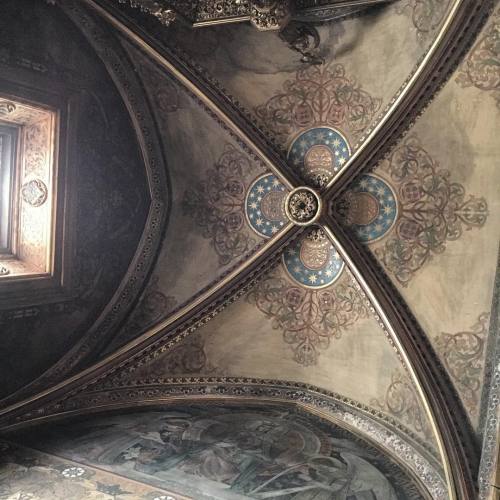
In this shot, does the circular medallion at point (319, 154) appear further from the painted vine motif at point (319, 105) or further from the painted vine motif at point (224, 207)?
the painted vine motif at point (224, 207)

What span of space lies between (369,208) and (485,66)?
101 inches

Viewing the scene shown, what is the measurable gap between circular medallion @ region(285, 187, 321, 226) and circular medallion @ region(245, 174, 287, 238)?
0.30 metres

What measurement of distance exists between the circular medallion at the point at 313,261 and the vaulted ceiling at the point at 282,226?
3 centimetres

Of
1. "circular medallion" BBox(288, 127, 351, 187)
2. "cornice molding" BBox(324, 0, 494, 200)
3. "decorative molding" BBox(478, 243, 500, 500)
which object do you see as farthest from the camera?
"circular medallion" BBox(288, 127, 351, 187)

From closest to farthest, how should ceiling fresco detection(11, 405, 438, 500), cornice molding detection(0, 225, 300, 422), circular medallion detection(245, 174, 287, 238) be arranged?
ceiling fresco detection(11, 405, 438, 500) → cornice molding detection(0, 225, 300, 422) → circular medallion detection(245, 174, 287, 238)

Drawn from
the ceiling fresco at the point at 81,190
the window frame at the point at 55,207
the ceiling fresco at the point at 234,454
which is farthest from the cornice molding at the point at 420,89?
the window frame at the point at 55,207

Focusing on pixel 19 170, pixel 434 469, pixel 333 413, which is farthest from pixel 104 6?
pixel 434 469

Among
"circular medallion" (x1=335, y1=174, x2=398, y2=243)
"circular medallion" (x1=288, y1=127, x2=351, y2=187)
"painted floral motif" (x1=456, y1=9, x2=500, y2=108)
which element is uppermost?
"painted floral motif" (x1=456, y1=9, x2=500, y2=108)

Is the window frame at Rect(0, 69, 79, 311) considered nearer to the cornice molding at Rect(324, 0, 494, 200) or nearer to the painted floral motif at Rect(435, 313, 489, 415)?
the cornice molding at Rect(324, 0, 494, 200)

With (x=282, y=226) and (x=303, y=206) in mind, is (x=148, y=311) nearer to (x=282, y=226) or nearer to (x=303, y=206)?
(x=282, y=226)

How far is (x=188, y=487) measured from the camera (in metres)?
6.30

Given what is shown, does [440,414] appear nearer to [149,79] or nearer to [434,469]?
[434,469]

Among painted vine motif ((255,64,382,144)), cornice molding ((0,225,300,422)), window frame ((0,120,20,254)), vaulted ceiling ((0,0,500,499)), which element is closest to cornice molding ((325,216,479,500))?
vaulted ceiling ((0,0,500,499))

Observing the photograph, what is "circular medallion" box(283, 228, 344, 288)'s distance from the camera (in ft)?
28.2
